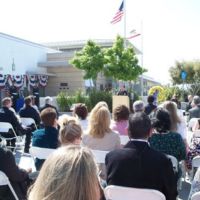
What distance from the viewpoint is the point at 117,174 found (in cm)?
356

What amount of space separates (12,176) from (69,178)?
8.20 feet

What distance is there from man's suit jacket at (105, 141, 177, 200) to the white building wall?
2317 cm

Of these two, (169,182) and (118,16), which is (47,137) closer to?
(169,182)

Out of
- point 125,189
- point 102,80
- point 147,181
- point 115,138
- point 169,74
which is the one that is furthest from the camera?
point 169,74

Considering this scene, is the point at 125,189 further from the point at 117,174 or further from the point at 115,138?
the point at 115,138

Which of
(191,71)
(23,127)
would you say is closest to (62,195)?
(23,127)

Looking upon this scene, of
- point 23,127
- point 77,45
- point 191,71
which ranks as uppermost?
point 77,45

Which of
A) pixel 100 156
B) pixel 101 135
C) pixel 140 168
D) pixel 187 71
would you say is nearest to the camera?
pixel 140 168

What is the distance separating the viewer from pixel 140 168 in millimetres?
3479

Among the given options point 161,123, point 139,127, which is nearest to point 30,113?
point 161,123

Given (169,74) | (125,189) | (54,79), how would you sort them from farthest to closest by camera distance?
(169,74), (54,79), (125,189)

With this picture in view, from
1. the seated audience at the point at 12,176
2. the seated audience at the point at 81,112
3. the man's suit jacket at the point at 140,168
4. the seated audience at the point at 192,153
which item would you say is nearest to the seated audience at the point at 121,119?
the seated audience at the point at 81,112

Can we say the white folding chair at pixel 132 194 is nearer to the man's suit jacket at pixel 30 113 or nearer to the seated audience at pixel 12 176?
the seated audience at pixel 12 176

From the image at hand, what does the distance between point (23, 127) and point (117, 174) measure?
610cm
